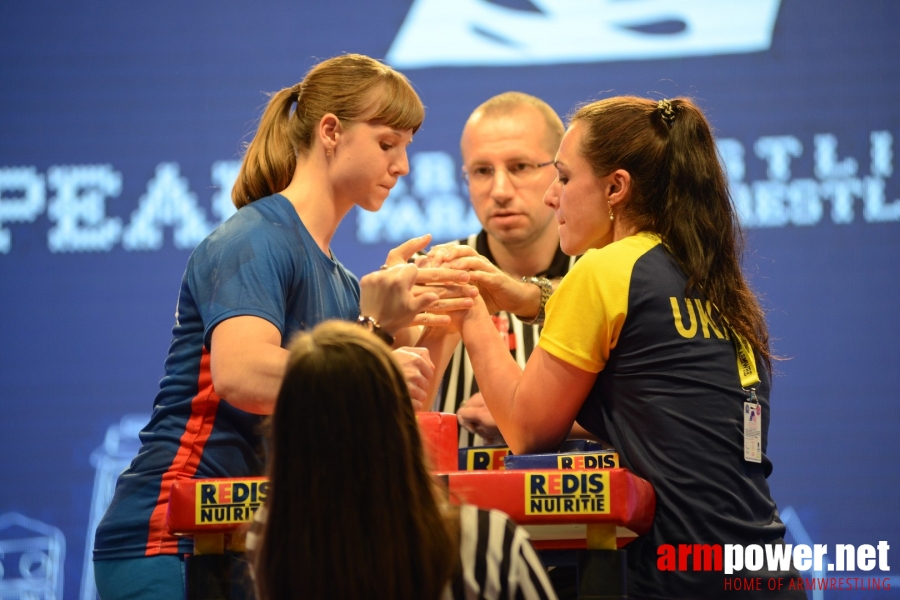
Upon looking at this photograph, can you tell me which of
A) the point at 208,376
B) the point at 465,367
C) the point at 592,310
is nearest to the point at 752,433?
the point at 592,310

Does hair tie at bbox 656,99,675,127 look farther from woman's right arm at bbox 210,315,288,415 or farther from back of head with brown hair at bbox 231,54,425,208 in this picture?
woman's right arm at bbox 210,315,288,415

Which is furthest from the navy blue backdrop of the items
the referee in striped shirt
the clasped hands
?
the clasped hands

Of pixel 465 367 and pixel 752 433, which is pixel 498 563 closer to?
pixel 752 433

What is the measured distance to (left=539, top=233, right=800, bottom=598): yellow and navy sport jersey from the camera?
165 centimetres

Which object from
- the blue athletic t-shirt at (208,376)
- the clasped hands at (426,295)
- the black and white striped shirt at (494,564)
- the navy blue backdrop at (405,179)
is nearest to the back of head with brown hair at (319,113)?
the blue athletic t-shirt at (208,376)

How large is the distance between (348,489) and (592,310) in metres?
0.71

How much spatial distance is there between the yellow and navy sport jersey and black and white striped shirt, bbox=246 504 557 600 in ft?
1.68

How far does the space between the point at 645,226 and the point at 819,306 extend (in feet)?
6.39

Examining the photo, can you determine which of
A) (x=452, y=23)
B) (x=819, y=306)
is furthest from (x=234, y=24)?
(x=819, y=306)

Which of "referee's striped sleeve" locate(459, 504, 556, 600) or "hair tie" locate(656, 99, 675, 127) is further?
"hair tie" locate(656, 99, 675, 127)

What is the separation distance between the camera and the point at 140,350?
12.7ft

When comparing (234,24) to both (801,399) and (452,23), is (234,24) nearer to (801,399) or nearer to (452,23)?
(452,23)

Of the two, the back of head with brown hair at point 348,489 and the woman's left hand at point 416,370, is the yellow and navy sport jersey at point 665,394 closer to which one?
the woman's left hand at point 416,370

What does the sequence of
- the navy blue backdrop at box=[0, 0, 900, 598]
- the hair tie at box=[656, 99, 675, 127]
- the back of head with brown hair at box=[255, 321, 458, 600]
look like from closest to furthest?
the back of head with brown hair at box=[255, 321, 458, 600] < the hair tie at box=[656, 99, 675, 127] < the navy blue backdrop at box=[0, 0, 900, 598]
